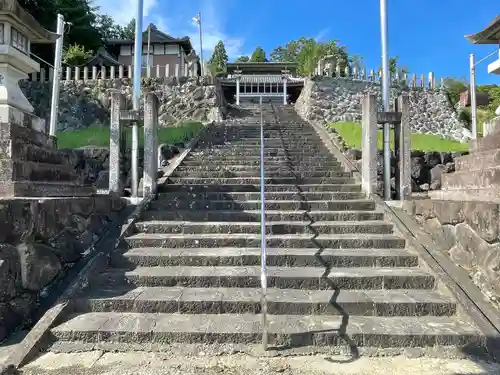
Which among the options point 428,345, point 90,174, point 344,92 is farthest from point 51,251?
point 344,92

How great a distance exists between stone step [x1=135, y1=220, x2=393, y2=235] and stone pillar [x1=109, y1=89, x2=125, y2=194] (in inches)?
50.9

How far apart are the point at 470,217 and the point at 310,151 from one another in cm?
640

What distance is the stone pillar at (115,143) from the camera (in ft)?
21.7

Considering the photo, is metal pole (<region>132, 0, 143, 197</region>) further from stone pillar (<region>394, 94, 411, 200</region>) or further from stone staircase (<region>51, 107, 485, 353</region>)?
stone pillar (<region>394, 94, 411, 200</region>)

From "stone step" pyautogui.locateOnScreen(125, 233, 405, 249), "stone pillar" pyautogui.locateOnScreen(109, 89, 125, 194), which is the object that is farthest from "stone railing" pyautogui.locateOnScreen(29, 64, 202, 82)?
"stone step" pyautogui.locateOnScreen(125, 233, 405, 249)

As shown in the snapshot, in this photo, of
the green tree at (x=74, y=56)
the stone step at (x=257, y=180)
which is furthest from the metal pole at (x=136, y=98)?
the green tree at (x=74, y=56)

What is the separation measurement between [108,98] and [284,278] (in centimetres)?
2170

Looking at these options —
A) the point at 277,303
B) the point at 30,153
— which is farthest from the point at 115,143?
the point at 277,303

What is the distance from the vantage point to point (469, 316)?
371 centimetres

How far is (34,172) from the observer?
4473 millimetres

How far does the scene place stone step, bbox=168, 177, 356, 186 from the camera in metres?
7.48

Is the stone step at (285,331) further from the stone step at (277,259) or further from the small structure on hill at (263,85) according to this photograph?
the small structure on hill at (263,85)

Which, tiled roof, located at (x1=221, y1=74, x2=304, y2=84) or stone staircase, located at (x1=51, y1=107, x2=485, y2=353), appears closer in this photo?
stone staircase, located at (x1=51, y1=107, x2=485, y2=353)

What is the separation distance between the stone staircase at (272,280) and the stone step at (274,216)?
0.02m
